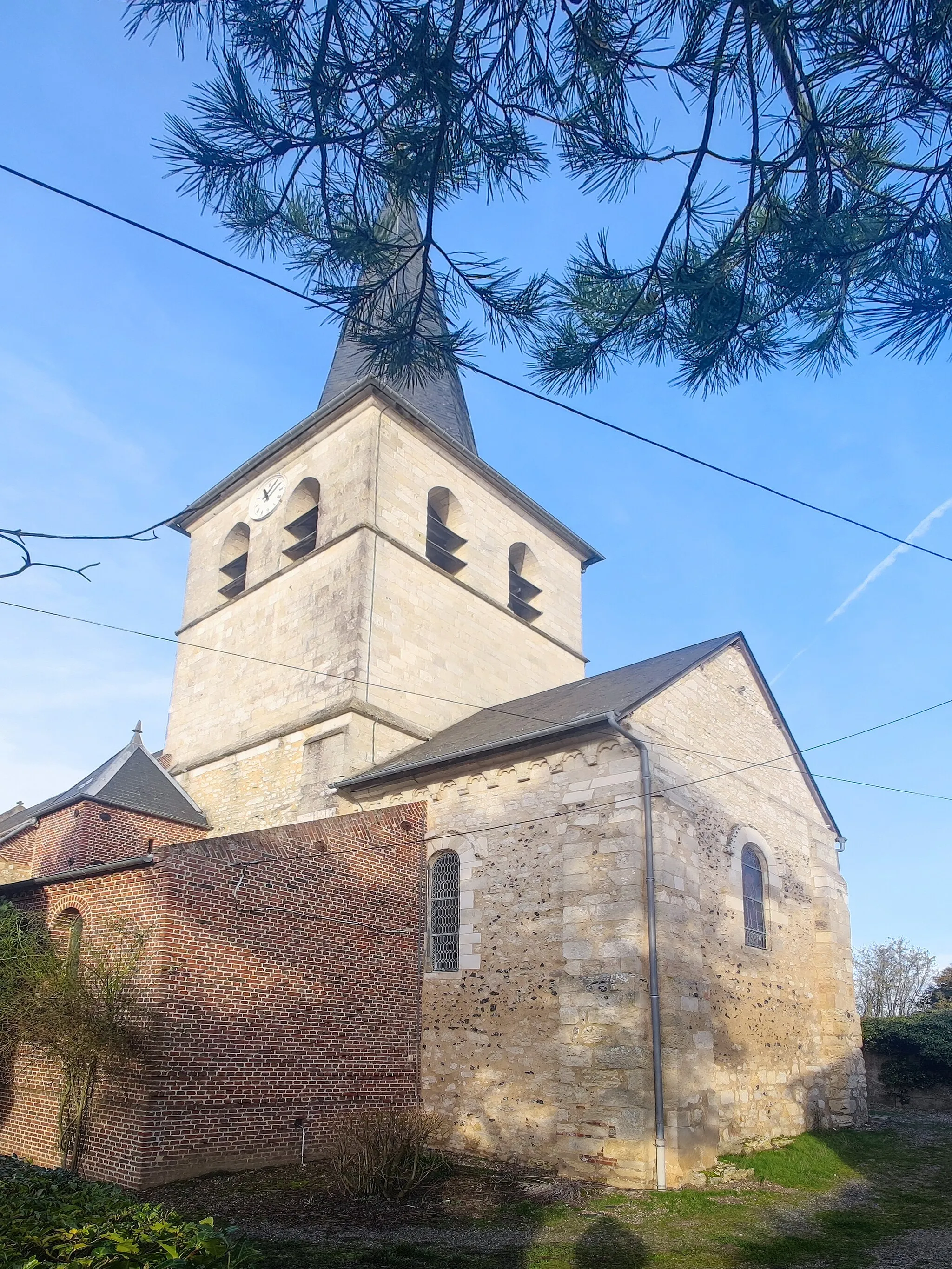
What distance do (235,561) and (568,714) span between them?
31.7 ft

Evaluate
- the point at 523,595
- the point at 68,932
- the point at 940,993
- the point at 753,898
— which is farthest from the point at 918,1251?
the point at 940,993

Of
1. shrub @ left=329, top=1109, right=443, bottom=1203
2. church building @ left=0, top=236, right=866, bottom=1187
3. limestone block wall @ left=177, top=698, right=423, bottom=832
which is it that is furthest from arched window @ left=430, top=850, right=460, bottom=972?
shrub @ left=329, top=1109, right=443, bottom=1203

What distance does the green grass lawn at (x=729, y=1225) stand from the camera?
654cm

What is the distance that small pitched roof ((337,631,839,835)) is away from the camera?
1137 cm

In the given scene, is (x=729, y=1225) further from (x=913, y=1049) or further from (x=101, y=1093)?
(x=913, y=1049)

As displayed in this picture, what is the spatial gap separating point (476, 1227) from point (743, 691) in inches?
341

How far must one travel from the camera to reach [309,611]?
52.9ft

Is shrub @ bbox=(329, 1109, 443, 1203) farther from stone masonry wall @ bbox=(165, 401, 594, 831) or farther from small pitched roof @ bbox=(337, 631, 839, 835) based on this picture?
stone masonry wall @ bbox=(165, 401, 594, 831)

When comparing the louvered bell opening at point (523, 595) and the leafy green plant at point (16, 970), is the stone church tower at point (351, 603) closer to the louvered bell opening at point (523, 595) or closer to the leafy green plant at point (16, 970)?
the louvered bell opening at point (523, 595)

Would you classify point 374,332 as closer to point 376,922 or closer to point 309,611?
point 376,922

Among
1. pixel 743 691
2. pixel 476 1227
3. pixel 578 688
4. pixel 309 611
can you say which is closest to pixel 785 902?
pixel 743 691

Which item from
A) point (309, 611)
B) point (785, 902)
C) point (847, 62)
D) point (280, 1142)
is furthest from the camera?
point (309, 611)

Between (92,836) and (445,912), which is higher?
(92,836)

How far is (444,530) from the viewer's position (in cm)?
1825
